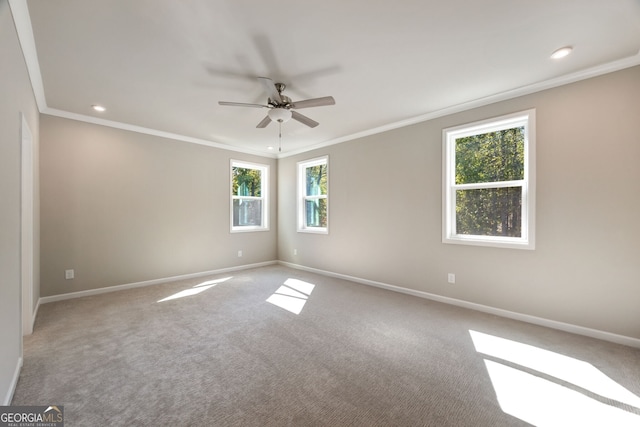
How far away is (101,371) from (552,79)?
16.3 ft

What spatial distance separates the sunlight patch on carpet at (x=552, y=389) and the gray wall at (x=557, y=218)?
2.63 ft

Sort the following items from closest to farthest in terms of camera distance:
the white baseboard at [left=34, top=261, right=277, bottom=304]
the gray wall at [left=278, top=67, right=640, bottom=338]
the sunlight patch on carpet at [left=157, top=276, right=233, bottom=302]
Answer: the gray wall at [left=278, top=67, right=640, bottom=338] → the white baseboard at [left=34, top=261, right=277, bottom=304] → the sunlight patch on carpet at [left=157, top=276, right=233, bottom=302]

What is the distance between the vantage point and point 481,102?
10.6 feet

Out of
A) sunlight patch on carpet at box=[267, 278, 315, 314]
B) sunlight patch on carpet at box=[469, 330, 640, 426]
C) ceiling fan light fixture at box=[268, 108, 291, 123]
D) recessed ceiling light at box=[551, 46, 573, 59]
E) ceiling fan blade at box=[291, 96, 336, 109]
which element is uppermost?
recessed ceiling light at box=[551, 46, 573, 59]

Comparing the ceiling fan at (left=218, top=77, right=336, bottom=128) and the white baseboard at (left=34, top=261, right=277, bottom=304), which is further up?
the ceiling fan at (left=218, top=77, right=336, bottom=128)

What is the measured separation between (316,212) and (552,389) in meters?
4.28

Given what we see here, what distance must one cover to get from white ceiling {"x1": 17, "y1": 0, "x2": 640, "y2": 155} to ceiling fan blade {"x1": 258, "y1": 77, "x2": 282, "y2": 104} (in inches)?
A: 8.1

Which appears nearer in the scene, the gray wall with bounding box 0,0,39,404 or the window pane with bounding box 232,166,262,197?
the gray wall with bounding box 0,0,39,404

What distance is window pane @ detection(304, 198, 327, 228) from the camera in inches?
212

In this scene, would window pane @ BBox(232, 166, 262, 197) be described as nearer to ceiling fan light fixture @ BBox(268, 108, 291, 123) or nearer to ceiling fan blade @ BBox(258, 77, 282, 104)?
ceiling fan light fixture @ BBox(268, 108, 291, 123)

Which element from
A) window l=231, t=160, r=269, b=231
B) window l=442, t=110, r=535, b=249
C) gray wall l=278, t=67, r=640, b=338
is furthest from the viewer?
window l=231, t=160, r=269, b=231

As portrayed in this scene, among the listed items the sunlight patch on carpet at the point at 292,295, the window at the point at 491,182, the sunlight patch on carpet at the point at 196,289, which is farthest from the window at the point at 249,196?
the window at the point at 491,182

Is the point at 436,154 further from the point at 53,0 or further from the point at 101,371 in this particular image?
the point at 101,371

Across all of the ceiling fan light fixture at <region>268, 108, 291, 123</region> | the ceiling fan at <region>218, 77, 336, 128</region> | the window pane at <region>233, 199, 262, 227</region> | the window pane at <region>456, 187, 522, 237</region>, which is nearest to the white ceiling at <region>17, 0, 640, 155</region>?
the ceiling fan at <region>218, 77, 336, 128</region>
